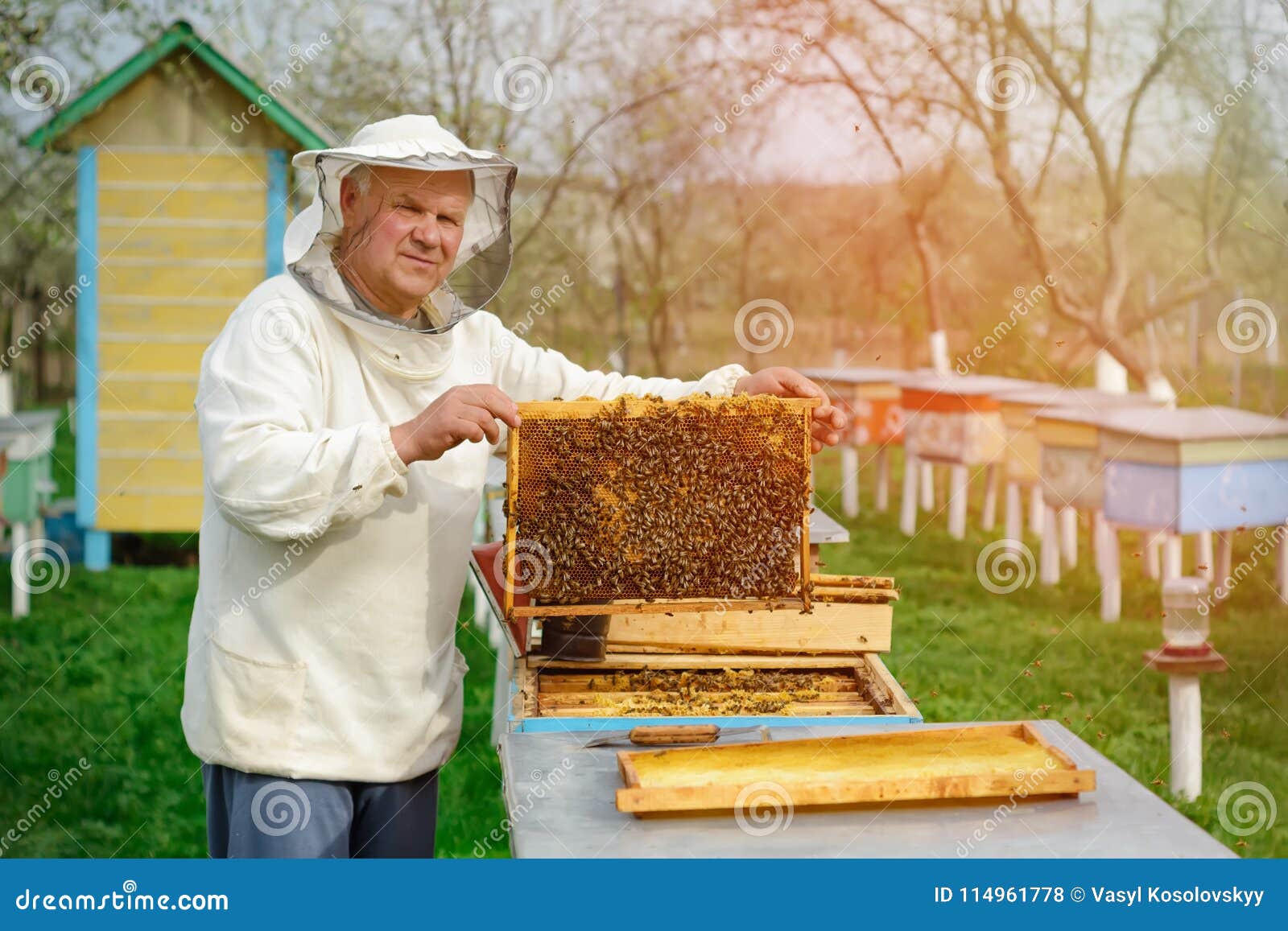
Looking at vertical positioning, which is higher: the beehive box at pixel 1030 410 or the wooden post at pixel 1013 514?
the beehive box at pixel 1030 410

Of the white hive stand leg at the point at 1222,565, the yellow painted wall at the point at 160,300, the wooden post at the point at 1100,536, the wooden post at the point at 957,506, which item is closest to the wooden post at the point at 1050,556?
the wooden post at the point at 1100,536

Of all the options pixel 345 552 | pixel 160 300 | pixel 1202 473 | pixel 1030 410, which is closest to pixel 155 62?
pixel 160 300

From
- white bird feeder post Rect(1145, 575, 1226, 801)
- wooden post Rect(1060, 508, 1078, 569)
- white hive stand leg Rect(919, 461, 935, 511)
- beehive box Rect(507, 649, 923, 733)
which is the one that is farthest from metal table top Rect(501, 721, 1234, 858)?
white hive stand leg Rect(919, 461, 935, 511)

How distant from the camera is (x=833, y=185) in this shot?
12289 mm

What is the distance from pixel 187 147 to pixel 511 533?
7245 mm

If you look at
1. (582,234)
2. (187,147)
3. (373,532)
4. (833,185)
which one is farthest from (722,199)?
(373,532)

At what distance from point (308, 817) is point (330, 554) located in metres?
0.55

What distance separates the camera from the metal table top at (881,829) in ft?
6.77

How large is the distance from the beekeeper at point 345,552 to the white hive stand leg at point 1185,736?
2.48m

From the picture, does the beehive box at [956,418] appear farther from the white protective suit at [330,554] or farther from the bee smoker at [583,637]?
the white protective suit at [330,554]

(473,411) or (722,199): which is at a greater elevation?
(722,199)

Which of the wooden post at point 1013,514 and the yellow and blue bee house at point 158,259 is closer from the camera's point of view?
the yellow and blue bee house at point 158,259

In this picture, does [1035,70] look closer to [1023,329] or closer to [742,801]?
[1023,329]

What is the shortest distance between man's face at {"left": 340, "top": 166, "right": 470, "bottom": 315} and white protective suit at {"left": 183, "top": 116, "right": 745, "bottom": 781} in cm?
6
